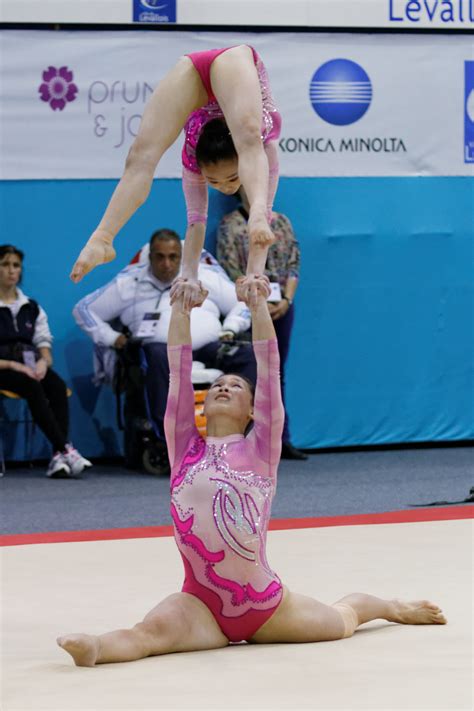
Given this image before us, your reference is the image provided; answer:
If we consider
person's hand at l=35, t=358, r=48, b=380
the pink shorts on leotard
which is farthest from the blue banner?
the pink shorts on leotard

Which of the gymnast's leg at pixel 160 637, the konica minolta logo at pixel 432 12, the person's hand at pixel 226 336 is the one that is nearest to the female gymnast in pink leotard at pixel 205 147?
the gymnast's leg at pixel 160 637

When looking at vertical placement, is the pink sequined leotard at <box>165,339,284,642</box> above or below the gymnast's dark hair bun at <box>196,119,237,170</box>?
below

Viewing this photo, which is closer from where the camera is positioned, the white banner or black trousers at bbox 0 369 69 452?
black trousers at bbox 0 369 69 452

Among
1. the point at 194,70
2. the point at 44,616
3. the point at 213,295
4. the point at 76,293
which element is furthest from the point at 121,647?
the point at 76,293

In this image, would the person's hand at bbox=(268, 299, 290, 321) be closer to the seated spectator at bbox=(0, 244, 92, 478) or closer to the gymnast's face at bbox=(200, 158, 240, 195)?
the seated spectator at bbox=(0, 244, 92, 478)

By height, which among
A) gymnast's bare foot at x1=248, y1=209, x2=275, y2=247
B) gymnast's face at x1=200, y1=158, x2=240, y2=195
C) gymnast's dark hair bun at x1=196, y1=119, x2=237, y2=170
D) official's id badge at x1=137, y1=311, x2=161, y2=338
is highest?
gymnast's dark hair bun at x1=196, y1=119, x2=237, y2=170

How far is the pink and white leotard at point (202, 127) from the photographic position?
4.04 meters

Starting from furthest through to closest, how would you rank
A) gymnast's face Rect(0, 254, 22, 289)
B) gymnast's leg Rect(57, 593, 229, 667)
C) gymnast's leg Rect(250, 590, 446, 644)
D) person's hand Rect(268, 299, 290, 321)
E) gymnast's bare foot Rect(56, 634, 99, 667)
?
person's hand Rect(268, 299, 290, 321), gymnast's face Rect(0, 254, 22, 289), gymnast's leg Rect(250, 590, 446, 644), gymnast's leg Rect(57, 593, 229, 667), gymnast's bare foot Rect(56, 634, 99, 667)

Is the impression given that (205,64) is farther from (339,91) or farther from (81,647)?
(339,91)

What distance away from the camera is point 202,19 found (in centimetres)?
820

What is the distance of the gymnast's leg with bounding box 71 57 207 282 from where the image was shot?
382 centimetres

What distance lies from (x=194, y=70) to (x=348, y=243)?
4.62m

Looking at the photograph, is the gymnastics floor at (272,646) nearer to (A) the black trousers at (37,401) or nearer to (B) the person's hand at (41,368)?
(A) the black trousers at (37,401)

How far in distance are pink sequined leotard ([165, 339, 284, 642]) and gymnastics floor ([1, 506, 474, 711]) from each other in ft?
0.53
